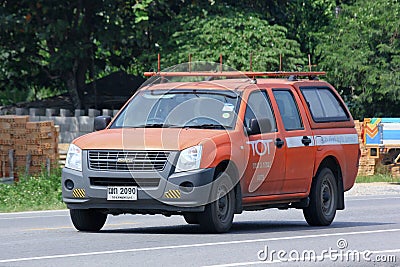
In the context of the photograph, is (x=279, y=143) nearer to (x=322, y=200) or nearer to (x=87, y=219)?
(x=322, y=200)

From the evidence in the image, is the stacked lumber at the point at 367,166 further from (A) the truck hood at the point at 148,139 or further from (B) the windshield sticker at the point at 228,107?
(A) the truck hood at the point at 148,139

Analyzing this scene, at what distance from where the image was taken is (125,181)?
12.5 meters

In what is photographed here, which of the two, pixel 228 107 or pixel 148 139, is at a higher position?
pixel 228 107

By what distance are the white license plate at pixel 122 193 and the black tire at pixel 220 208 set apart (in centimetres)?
83

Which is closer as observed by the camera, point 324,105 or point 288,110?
point 288,110

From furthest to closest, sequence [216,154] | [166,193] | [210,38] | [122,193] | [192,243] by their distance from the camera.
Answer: [210,38] → [216,154] → [122,193] → [166,193] → [192,243]

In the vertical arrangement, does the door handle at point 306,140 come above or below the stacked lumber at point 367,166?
above

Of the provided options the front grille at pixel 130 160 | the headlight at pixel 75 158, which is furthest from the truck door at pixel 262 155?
the headlight at pixel 75 158

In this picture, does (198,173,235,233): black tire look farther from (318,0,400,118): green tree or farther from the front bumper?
(318,0,400,118): green tree

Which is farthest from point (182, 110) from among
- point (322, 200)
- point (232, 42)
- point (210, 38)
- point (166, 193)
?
point (232, 42)

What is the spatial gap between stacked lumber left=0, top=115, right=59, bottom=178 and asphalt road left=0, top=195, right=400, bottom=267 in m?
8.31

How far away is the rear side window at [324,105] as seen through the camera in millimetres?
15195

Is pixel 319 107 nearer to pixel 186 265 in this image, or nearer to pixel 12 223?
pixel 12 223

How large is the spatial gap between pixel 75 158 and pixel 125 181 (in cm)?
79
